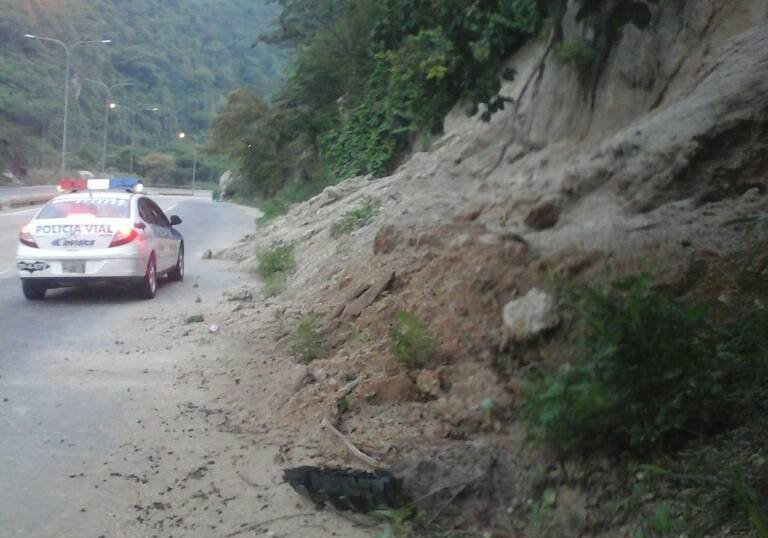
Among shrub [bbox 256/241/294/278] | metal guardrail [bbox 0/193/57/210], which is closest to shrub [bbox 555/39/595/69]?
shrub [bbox 256/241/294/278]

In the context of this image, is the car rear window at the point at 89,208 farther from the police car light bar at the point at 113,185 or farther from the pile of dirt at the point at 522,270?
the pile of dirt at the point at 522,270

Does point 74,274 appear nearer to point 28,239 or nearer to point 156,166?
point 28,239

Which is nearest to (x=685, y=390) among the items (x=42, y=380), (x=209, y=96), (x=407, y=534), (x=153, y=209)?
(x=407, y=534)

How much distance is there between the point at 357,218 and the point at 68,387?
20.3 feet

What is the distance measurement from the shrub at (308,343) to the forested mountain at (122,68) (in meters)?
60.1

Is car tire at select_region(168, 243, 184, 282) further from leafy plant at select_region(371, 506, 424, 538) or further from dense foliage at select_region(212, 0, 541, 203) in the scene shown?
leafy plant at select_region(371, 506, 424, 538)

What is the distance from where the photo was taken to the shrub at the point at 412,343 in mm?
7410

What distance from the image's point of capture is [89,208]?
→ 48.7ft

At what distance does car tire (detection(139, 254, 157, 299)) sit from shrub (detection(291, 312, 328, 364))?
581 centimetres

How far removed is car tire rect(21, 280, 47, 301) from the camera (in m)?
14.2

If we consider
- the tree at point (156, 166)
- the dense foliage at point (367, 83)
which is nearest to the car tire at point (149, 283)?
the dense foliage at point (367, 83)

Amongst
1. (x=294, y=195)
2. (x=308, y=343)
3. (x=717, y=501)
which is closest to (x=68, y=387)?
(x=308, y=343)

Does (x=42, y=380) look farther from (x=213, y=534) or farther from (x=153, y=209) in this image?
(x=153, y=209)

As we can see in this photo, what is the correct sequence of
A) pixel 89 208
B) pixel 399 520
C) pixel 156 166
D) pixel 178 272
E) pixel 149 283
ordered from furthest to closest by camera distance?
pixel 156 166, pixel 178 272, pixel 89 208, pixel 149 283, pixel 399 520
